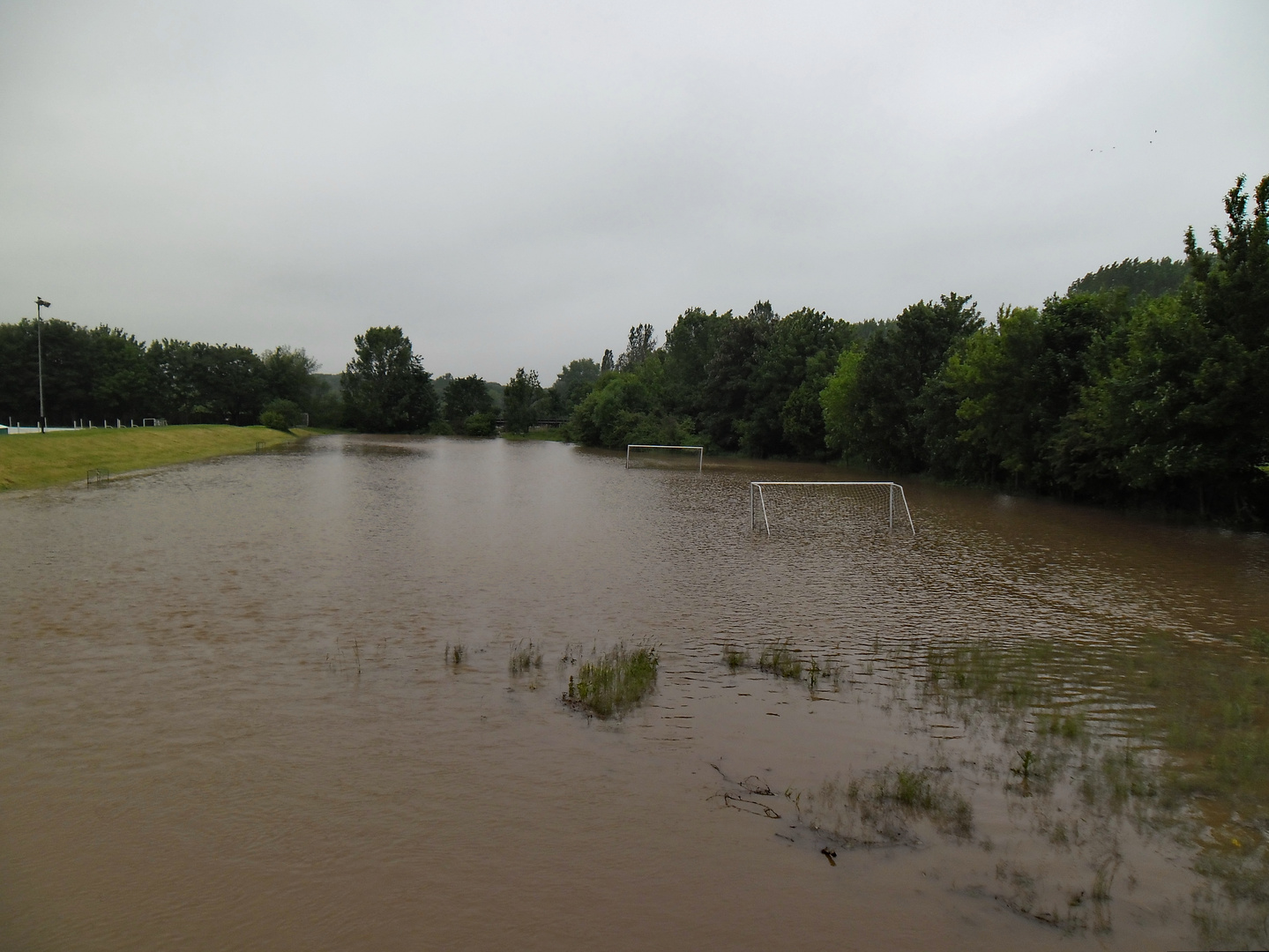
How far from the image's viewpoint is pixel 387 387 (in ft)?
381

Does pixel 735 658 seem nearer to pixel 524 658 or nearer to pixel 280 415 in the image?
pixel 524 658

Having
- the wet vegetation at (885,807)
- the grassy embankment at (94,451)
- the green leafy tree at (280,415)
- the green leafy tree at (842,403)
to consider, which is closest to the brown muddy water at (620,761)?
the wet vegetation at (885,807)

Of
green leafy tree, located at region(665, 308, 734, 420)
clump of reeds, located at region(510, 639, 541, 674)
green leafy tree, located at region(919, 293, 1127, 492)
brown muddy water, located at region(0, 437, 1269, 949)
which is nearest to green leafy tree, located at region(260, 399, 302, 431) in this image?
green leafy tree, located at region(665, 308, 734, 420)

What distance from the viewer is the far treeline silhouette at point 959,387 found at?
22938 mm

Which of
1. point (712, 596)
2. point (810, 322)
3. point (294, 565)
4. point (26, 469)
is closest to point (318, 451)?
point (26, 469)

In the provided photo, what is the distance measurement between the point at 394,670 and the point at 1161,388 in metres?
24.5

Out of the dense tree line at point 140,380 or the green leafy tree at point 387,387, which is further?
the green leafy tree at point 387,387

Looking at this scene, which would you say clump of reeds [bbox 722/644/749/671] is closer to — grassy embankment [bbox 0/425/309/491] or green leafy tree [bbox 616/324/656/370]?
grassy embankment [bbox 0/425/309/491]

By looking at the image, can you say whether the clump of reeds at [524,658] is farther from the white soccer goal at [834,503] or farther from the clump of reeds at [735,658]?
the white soccer goal at [834,503]

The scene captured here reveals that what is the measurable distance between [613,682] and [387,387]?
115 m

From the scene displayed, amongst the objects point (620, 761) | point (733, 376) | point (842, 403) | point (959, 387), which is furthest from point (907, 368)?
point (620, 761)

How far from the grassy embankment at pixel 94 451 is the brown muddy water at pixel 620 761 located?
61.2 feet

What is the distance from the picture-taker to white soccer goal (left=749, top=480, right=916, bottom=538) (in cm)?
2511

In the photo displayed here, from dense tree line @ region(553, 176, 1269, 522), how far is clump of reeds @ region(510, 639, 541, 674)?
13.5 metres
